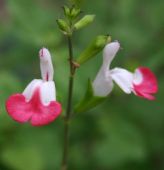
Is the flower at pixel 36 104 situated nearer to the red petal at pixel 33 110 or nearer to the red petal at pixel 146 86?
the red petal at pixel 33 110

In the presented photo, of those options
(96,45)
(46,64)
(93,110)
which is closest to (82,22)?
(96,45)

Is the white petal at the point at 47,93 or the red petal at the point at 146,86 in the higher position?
the white petal at the point at 47,93

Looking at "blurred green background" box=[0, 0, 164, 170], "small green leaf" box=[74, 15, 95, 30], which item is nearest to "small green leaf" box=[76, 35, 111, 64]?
"small green leaf" box=[74, 15, 95, 30]

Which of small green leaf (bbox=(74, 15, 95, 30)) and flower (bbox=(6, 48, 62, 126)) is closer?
flower (bbox=(6, 48, 62, 126))

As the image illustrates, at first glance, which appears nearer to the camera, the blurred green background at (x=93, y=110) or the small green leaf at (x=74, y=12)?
the small green leaf at (x=74, y=12)

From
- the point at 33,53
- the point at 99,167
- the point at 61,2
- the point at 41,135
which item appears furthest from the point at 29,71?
the point at 61,2

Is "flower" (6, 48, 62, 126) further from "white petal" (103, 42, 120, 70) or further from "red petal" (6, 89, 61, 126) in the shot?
"white petal" (103, 42, 120, 70)

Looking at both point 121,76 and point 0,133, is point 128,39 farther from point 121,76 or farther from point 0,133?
point 121,76

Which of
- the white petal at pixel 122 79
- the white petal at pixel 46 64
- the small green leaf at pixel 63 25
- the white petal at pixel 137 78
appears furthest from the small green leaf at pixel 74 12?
the white petal at pixel 137 78
